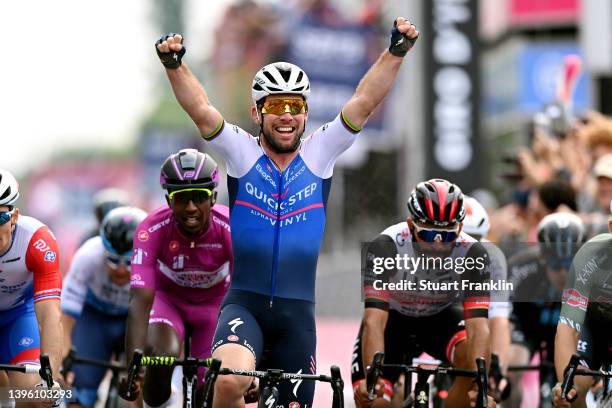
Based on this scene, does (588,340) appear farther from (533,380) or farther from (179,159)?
(533,380)

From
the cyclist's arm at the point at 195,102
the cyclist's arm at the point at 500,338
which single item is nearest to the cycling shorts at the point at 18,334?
the cyclist's arm at the point at 195,102

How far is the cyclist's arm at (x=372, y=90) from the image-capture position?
806 centimetres

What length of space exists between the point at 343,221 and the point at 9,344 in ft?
67.1

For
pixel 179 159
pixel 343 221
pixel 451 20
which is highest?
pixel 451 20

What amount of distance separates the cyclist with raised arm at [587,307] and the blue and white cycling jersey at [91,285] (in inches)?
170

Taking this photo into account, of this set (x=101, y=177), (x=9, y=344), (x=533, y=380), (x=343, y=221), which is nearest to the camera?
(x=9, y=344)

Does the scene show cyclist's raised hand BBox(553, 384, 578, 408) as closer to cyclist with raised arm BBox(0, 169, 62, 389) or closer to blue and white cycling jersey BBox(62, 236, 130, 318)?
cyclist with raised arm BBox(0, 169, 62, 389)

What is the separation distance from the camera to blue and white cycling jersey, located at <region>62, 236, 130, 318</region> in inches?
434

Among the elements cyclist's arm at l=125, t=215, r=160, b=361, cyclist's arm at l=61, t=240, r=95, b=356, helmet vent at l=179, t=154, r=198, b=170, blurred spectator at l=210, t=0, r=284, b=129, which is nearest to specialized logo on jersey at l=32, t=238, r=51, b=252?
cyclist's arm at l=125, t=215, r=160, b=361

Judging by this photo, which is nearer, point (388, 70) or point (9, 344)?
point (388, 70)

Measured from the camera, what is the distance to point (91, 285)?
11133 millimetres

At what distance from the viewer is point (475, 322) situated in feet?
27.6

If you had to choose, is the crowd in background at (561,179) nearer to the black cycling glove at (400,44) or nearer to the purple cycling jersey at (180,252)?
the purple cycling jersey at (180,252)

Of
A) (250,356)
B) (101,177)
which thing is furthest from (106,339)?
(101,177)
